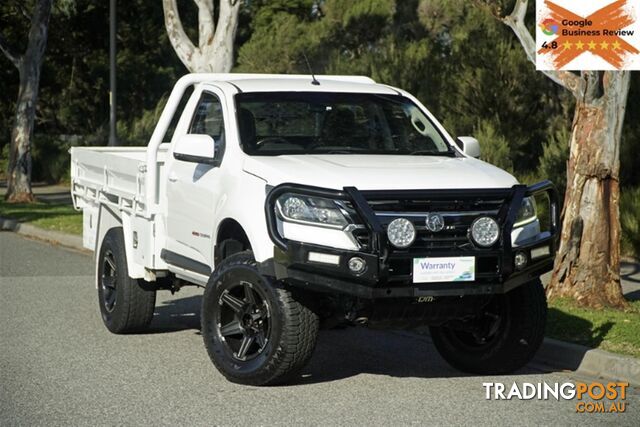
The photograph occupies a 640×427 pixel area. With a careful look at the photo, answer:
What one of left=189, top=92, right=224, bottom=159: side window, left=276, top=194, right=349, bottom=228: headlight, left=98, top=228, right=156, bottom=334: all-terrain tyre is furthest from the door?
left=276, top=194, right=349, bottom=228: headlight

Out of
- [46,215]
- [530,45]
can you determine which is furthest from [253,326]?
[46,215]

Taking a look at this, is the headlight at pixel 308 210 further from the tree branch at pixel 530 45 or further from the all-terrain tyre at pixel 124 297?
the tree branch at pixel 530 45

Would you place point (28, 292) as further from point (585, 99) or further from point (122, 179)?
point (585, 99)

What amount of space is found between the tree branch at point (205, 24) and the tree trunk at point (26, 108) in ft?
26.0

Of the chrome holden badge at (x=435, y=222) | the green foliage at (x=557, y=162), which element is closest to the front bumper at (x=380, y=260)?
the chrome holden badge at (x=435, y=222)

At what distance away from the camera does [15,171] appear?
26.0 metres

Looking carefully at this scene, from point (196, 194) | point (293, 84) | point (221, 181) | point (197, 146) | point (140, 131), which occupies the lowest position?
point (140, 131)

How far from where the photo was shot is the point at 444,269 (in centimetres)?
774

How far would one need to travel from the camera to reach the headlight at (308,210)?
773cm

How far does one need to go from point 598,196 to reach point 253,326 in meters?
4.19

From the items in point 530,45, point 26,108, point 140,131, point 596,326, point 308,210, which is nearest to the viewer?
point 308,210

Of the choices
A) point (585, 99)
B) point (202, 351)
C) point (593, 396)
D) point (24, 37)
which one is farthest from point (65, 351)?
point (24, 37)

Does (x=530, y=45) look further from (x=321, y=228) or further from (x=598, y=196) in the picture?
(x=321, y=228)

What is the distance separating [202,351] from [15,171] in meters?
17.3
